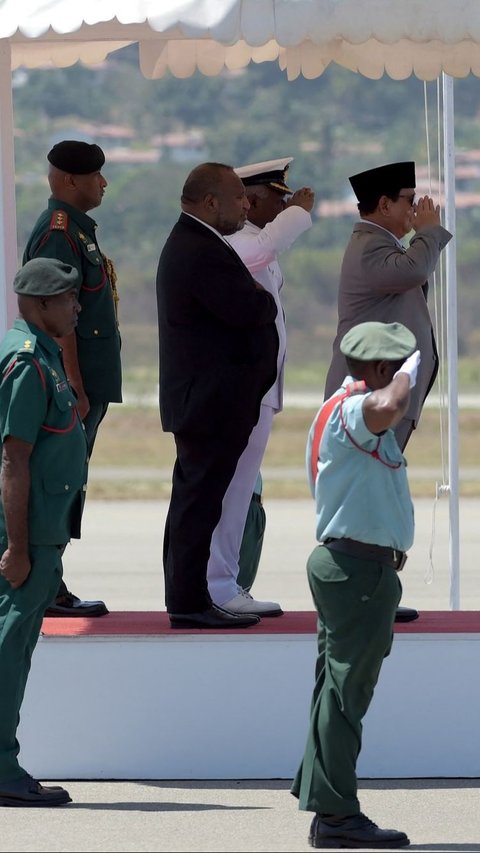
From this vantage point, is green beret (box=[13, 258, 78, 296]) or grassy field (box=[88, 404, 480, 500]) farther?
grassy field (box=[88, 404, 480, 500])

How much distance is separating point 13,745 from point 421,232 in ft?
6.83

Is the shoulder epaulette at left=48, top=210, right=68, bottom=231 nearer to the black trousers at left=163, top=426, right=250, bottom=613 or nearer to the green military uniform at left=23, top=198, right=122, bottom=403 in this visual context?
the green military uniform at left=23, top=198, right=122, bottom=403

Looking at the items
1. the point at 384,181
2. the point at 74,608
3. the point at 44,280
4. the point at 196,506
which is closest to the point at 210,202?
the point at 384,181

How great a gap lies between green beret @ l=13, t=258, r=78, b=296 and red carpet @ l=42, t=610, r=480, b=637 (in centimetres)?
115

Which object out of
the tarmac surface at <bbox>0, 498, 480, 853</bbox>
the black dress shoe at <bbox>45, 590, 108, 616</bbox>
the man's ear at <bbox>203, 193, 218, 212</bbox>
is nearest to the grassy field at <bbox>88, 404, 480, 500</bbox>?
the black dress shoe at <bbox>45, 590, 108, 616</bbox>

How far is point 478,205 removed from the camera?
5122 cm

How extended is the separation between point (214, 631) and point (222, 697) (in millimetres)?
203

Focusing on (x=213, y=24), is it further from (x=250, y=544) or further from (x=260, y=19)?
(x=250, y=544)

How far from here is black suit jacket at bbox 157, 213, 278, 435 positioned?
5.62 metres

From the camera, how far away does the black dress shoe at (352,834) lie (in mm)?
4668

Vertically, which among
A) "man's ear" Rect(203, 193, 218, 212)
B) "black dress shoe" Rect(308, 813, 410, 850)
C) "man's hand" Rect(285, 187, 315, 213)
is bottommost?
"black dress shoe" Rect(308, 813, 410, 850)

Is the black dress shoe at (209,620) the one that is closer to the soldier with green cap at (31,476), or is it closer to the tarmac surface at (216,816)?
the tarmac surface at (216,816)

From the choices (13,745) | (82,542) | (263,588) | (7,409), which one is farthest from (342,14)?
(82,542)

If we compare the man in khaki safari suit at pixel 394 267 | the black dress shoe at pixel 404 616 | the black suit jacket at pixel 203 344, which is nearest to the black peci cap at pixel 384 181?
the man in khaki safari suit at pixel 394 267
